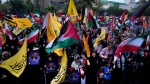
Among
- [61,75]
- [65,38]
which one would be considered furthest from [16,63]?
[65,38]

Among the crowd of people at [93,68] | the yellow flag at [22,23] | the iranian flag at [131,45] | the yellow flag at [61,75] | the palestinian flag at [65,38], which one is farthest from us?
the yellow flag at [22,23]

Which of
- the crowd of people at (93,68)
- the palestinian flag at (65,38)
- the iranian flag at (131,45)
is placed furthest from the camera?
the crowd of people at (93,68)

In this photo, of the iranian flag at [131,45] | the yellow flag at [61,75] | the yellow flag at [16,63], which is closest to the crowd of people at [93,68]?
the yellow flag at [61,75]

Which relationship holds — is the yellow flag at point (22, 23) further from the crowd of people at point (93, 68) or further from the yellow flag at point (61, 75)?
the yellow flag at point (61, 75)

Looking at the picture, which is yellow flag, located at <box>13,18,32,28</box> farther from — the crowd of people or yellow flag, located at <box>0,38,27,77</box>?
yellow flag, located at <box>0,38,27,77</box>

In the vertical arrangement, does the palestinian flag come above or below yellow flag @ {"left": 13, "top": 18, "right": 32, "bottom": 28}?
above

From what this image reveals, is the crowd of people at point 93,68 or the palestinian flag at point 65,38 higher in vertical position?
the palestinian flag at point 65,38

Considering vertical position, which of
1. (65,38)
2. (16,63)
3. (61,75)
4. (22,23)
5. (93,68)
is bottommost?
(93,68)

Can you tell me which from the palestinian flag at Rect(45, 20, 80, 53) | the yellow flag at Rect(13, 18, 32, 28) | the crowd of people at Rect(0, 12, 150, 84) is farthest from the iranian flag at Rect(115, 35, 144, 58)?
the yellow flag at Rect(13, 18, 32, 28)

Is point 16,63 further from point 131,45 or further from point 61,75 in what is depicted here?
point 131,45

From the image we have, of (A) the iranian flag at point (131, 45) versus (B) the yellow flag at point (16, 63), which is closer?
(B) the yellow flag at point (16, 63)

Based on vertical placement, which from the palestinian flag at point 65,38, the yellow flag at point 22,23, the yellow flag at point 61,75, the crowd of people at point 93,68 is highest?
the palestinian flag at point 65,38

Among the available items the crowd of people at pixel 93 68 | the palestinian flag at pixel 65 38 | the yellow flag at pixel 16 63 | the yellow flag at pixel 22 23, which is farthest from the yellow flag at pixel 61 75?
the yellow flag at pixel 22 23

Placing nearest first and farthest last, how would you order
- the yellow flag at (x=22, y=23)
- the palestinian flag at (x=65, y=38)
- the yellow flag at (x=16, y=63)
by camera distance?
the yellow flag at (x=16, y=63), the palestinian flag at (x=65, y=38), the yellow flag at (x=22, y=23)
